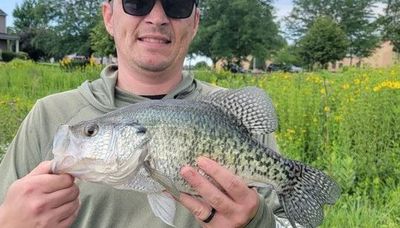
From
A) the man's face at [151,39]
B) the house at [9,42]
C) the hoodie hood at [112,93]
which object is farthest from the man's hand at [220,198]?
the house at [9,42]

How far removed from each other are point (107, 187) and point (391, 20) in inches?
2613

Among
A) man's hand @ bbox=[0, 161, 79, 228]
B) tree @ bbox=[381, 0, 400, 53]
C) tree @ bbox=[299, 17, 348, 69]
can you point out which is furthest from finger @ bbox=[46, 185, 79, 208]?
tree @ bbox=[381, 0, 400, 53]

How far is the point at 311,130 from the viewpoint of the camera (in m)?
6.97

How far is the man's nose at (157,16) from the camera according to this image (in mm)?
2521

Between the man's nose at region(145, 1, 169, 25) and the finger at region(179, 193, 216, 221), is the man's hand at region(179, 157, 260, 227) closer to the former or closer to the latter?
the finger at region(179, 193, 216, 221)

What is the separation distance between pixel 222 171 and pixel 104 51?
39.9 meters

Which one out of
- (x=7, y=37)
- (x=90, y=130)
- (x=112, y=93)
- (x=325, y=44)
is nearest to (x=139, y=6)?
(x=112, y=93)

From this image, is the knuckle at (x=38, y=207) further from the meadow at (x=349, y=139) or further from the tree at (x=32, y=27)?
the tree at (x=32, y=27)

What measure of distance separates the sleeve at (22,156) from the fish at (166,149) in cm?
66

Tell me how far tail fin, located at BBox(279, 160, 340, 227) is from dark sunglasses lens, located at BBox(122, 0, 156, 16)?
0.95m

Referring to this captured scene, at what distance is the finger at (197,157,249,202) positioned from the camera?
1799 millimetres

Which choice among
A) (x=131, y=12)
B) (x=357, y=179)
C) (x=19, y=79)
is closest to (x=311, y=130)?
(x=357, y=179)

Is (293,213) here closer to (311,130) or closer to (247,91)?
(247,91)

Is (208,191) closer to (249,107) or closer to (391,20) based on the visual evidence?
(249,107)
